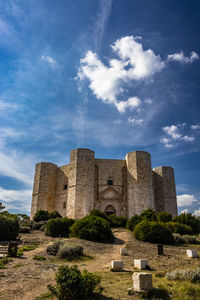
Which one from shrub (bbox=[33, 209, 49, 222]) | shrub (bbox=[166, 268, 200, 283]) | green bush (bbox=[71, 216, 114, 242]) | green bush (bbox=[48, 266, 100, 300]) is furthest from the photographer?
shrub (bbox=[33, 209, 49, 222])

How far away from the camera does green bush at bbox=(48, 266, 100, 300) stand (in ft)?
14.0

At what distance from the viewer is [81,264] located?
7.73m

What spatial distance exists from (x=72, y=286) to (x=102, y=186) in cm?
2180

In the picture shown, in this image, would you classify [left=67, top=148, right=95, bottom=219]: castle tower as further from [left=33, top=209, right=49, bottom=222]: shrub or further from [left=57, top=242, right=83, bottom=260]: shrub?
[left=57, top=242, right=83, bottom=260]: shrub

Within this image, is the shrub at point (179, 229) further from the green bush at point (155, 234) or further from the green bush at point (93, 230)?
the green bush at point (93, 230)

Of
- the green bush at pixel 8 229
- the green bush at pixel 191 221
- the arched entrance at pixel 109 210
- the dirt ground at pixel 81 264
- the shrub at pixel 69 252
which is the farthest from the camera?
the arched entrance at pixel 109 210

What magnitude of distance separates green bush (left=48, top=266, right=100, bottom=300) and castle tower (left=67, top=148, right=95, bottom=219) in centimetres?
1918

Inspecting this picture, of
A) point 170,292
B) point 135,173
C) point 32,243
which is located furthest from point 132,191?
point 170,292

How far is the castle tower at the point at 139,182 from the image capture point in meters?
24.1

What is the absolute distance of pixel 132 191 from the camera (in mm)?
24734

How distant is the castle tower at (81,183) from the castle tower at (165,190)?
8539mm

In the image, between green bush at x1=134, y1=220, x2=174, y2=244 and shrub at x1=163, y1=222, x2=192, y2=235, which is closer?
green bush at x1=134, y1=220, x2=174, y2=244

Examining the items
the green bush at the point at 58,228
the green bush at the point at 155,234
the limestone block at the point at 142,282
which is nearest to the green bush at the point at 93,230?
the green bush at the point at 58,228

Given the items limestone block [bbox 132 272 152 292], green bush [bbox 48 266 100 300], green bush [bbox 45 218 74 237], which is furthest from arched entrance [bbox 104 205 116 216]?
green bush [bbox 48 266 100 300]
